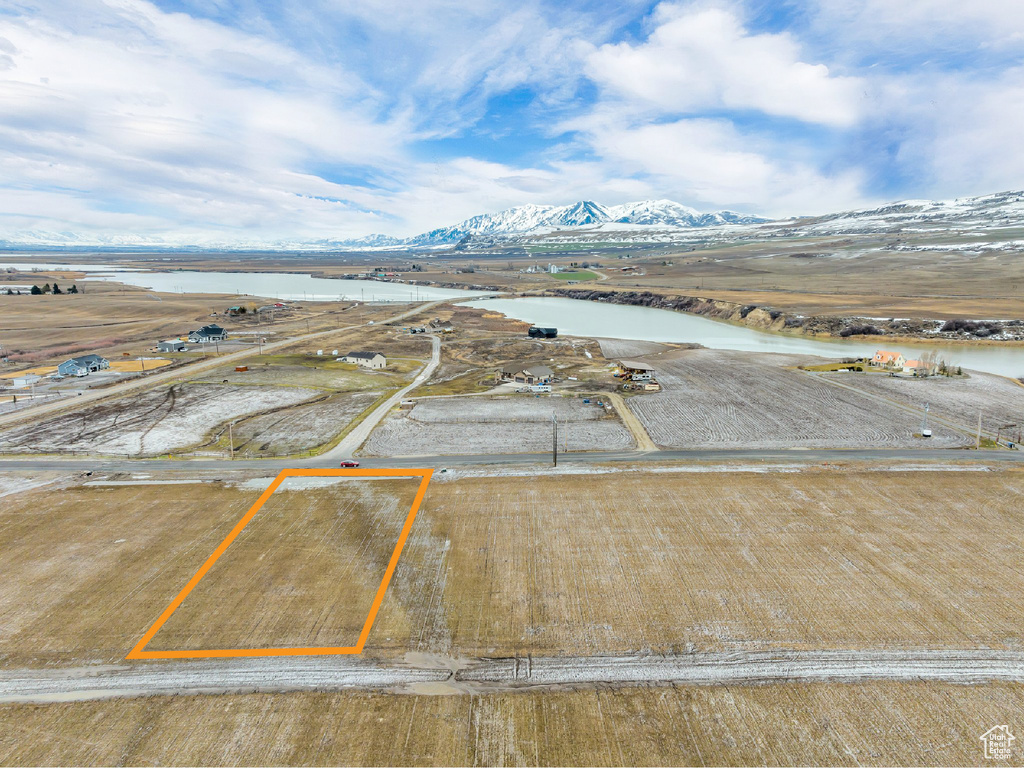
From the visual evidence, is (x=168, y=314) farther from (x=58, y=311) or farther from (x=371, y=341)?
(x=371, y=341)

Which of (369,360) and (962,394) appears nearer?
(962,394)

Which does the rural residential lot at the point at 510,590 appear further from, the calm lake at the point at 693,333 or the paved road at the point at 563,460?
the calm lake at the point at 693,333

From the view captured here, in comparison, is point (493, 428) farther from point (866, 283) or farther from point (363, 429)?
point (866, 283)

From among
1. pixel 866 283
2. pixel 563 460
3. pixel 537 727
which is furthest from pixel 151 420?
pixel 866 283

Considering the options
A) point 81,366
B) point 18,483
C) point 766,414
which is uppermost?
point 81,366

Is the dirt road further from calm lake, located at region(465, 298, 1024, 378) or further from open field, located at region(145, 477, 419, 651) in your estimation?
calm lake, located at region(465, 298, 1024, 378)

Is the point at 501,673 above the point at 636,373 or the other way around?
the other way around

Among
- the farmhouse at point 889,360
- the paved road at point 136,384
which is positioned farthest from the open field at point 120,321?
the farmhouse at point 889,360

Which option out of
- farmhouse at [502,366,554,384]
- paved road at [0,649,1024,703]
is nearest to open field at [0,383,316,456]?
farmhouse at [502,366,554,384]
